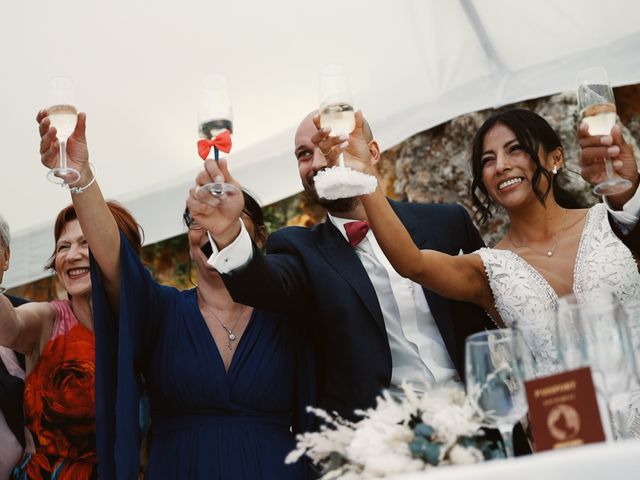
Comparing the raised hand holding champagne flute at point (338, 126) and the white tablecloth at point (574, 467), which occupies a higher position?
the raised hand holding champagne flute at point (338, 126)

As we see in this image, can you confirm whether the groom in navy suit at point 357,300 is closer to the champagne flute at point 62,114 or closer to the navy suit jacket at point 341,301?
the navy suit jacket at point 341,301

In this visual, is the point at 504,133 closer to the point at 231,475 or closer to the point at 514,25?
the point at 514,25

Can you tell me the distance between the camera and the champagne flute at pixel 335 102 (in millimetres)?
2146

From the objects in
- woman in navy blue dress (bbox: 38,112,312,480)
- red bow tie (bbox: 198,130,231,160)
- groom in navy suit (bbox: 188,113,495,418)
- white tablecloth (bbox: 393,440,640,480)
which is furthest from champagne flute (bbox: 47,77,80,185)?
white tablecloth (bbox: 393,440,640,480)

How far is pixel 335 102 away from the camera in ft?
7.06

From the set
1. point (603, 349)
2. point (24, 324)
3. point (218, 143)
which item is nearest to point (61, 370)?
point (24, 324)

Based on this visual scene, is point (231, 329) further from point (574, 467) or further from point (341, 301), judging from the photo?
point (574, 467)

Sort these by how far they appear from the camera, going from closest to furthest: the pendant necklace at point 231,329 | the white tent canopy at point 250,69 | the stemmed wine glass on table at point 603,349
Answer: the stemmed wine glass on table at point 603,349 < the pendant necklace at point 231,329 < the white tent canopy at point 250,69

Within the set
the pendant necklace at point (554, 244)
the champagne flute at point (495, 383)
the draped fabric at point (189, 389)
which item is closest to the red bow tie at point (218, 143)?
the draped fabric at point (189, 389)

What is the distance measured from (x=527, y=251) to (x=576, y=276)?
0.25m

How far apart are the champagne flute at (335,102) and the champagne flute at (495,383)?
78cm

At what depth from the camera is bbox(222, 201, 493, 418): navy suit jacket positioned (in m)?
2.62

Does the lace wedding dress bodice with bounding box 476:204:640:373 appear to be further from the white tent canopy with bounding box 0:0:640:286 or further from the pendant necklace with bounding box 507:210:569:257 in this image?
the white tent canopy with bounding box 0:0:640:286

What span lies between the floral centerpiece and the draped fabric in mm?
1159
